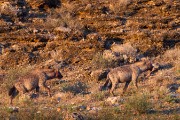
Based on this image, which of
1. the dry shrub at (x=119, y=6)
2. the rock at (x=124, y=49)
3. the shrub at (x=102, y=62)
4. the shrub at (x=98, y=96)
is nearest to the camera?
the shrub at (x=98, y=96)

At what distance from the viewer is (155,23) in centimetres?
2464

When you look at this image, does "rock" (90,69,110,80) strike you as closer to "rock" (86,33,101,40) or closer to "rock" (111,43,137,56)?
"rock" (111,43,137,56)

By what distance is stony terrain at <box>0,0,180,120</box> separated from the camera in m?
16.9

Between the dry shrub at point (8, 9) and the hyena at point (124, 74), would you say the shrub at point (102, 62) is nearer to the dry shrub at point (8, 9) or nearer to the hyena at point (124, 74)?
the hyena at point (124, 74)

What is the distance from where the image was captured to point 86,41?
22.5m

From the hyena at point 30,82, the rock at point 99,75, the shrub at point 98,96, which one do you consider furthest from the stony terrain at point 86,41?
the hyena at point 30,82

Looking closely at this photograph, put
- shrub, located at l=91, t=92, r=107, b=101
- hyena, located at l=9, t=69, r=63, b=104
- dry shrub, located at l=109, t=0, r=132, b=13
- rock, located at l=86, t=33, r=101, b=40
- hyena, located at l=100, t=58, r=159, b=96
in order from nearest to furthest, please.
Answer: shrub, located at l=91, t=92, r=107, b=101 → hyena, located at l=9, t=69, r=63, b=104 → hyena, located at l=100, t=58, r=159, b=96 → rock, located at l=86, t=33, r=101, b=40 → dry shrub, located at l=109, t=0, r=132, b=13

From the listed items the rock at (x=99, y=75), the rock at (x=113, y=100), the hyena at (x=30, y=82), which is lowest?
the rock at (x=99, y=75)

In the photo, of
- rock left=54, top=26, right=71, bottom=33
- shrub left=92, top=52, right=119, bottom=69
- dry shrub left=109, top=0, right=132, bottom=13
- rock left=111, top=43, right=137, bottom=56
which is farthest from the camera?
dry shrub left=109, top=0, right=132, bottom=13

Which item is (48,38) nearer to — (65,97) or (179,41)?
(179,41)

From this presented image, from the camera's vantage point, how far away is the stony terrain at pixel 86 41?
16894 millimetres

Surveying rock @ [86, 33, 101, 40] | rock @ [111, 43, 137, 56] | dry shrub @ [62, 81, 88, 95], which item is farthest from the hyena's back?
rock @ [86, 33, 101, 40]

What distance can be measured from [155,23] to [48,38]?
601cm

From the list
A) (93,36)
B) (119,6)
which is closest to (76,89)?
(93,36)
